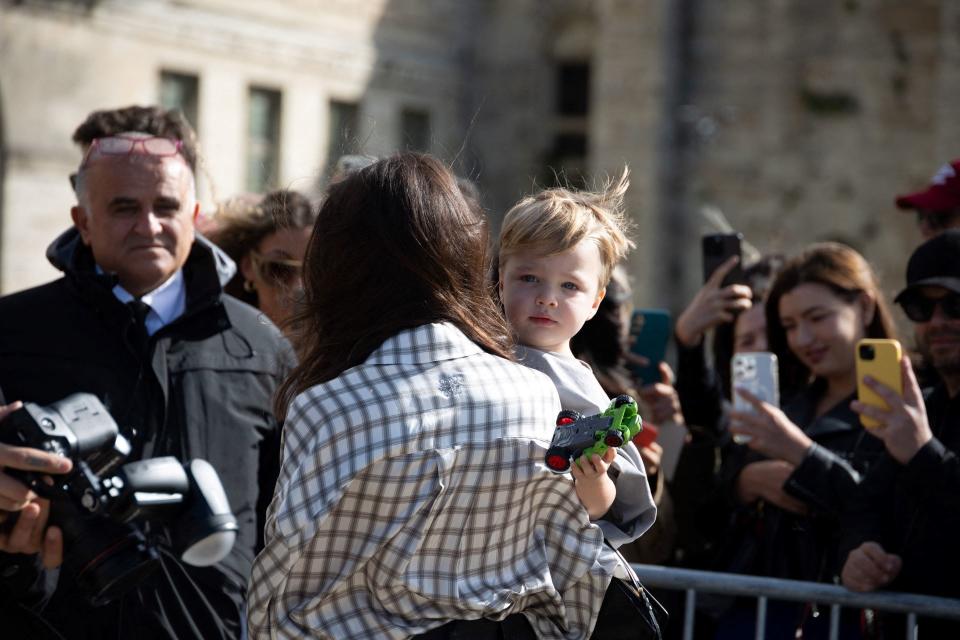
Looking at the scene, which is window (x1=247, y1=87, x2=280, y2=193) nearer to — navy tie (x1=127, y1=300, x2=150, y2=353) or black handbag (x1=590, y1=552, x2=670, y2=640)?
navy tie (x1=127, y1=300, x2=150, y2=353)

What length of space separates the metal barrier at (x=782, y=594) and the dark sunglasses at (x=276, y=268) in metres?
1.58

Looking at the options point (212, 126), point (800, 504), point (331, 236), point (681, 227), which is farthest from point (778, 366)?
point (681, 227)

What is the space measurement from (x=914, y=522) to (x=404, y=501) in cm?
194

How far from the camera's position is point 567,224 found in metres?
3.06

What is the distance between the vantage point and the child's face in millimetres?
3031

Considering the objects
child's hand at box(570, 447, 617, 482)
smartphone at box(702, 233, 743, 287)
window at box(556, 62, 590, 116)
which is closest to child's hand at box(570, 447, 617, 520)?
child's hand at box(570, 447, 617, 482)

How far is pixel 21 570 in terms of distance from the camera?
3439 millimetres

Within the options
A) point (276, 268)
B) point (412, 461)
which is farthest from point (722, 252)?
point (412, 461)

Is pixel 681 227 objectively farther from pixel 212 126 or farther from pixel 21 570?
pixel 21 570

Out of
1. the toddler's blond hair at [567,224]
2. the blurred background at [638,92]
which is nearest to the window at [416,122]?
the blurred background at [638,92]

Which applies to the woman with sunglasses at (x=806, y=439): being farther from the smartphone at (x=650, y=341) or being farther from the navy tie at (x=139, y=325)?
the navy tie at (x=139, y=325)

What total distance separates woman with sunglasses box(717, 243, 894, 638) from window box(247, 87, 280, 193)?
1236 cm

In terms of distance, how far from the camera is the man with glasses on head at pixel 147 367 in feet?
11.6

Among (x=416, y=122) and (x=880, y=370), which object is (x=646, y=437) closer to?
(x=880, y=370)
